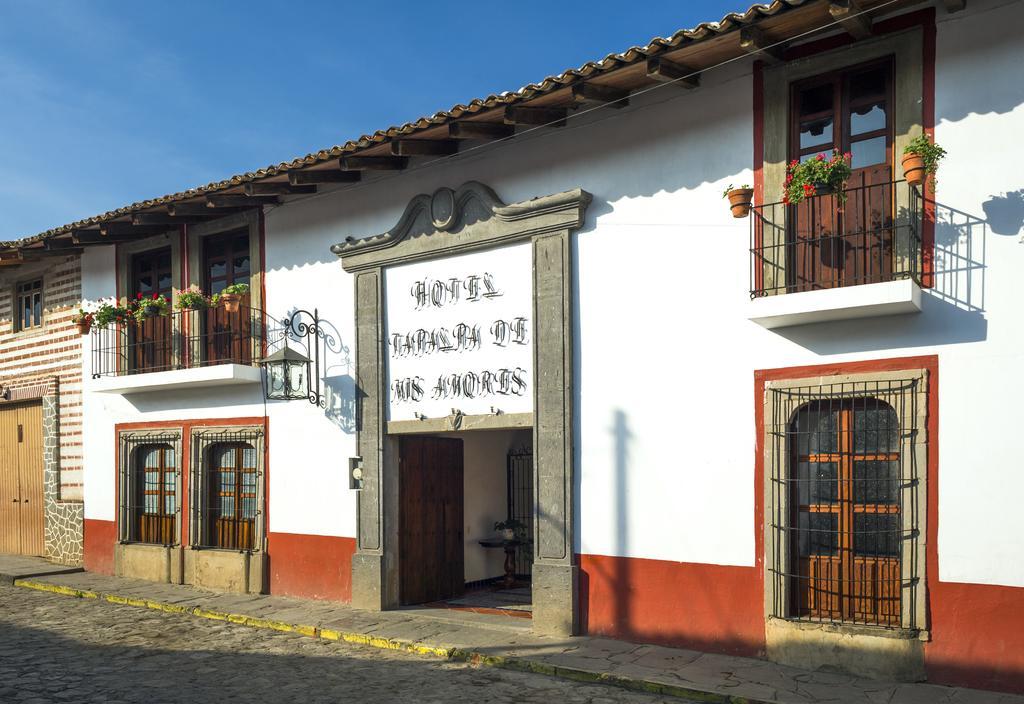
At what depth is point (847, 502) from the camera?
7.97m

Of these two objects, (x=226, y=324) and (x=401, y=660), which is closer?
(x=401, y=660)

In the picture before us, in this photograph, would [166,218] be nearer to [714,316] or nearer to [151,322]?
[151,322]

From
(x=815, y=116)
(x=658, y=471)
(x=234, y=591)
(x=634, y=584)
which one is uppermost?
(x=815, y=116)

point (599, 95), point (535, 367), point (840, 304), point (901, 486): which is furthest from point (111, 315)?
point (901, 486)

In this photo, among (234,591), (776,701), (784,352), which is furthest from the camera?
(234,591)

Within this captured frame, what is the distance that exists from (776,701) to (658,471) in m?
2.48

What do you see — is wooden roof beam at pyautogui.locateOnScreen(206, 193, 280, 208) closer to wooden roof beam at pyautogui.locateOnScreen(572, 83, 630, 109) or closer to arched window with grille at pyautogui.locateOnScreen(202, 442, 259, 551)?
arched window with grille at pyautogui.locateOnScreen(202, 442, 259, 551)

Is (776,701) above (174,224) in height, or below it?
below

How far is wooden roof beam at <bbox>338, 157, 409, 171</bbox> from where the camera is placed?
425 inches

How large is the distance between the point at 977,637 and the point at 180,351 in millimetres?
10618

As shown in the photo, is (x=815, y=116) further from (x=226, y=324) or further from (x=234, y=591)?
(x=234, y=591)

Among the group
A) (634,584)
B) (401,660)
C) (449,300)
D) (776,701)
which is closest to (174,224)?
(449,300)

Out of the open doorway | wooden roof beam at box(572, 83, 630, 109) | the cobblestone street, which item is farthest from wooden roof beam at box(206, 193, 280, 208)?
the cobblestone street

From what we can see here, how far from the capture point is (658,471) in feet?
29.4
